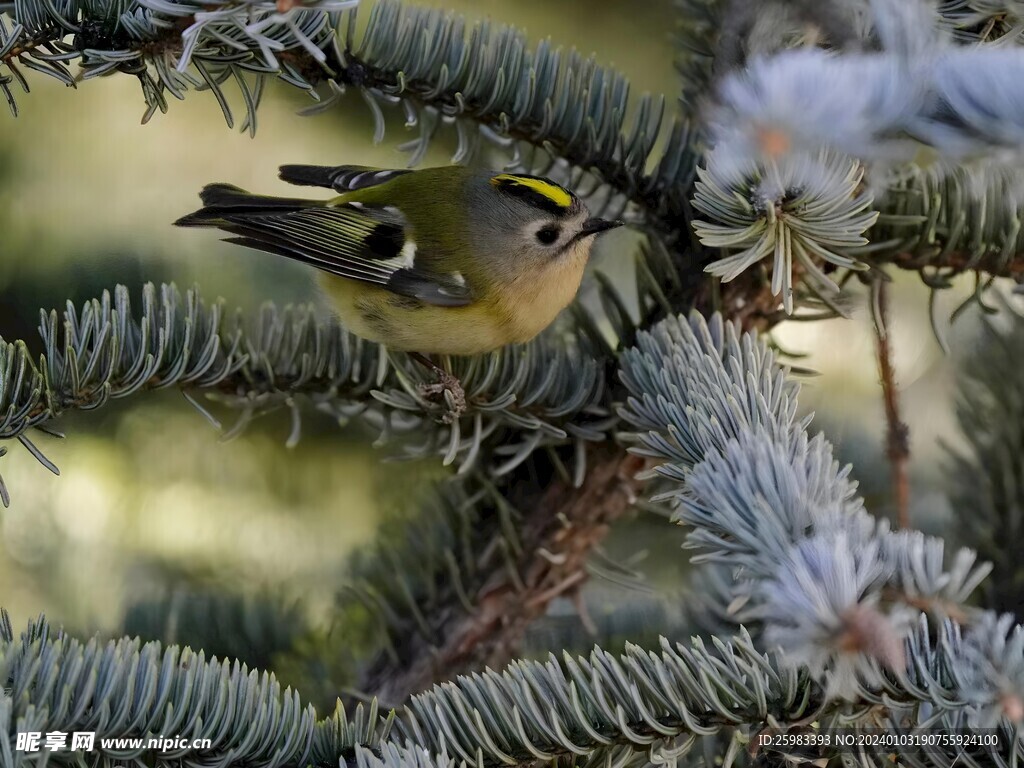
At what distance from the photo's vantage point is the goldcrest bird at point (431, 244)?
91 centimetres

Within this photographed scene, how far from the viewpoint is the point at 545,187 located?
93 centimetres

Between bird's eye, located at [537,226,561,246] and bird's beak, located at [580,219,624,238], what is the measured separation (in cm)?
7

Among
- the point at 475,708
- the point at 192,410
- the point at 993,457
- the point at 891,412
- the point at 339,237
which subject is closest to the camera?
the point at 475,708

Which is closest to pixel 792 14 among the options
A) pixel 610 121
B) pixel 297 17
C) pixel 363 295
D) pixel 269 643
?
pixel 610 121

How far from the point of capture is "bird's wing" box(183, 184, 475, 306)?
89cm

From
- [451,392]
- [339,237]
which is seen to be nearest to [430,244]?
[339,237]

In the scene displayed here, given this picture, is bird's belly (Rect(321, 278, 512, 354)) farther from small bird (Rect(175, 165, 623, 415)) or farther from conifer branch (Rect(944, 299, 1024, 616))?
conifer branch (Rect(944, 299, 1024, 616))

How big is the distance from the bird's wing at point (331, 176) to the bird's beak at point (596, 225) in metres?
0.25

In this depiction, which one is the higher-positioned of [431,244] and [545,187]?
[545,187]

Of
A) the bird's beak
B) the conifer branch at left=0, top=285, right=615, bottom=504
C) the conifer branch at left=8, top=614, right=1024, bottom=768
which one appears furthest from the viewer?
the bird's beak

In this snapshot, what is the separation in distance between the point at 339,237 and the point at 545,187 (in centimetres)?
22

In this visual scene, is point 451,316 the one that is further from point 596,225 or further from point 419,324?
point 596,225

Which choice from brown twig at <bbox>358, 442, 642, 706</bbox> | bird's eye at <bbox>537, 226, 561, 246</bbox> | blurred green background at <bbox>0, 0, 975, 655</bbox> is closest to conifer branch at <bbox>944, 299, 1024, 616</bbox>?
blurred green background at <bbox>0, 0, 975, 655</bbox>

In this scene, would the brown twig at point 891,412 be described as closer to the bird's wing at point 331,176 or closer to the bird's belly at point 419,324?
the bird's belly at point 419,324
